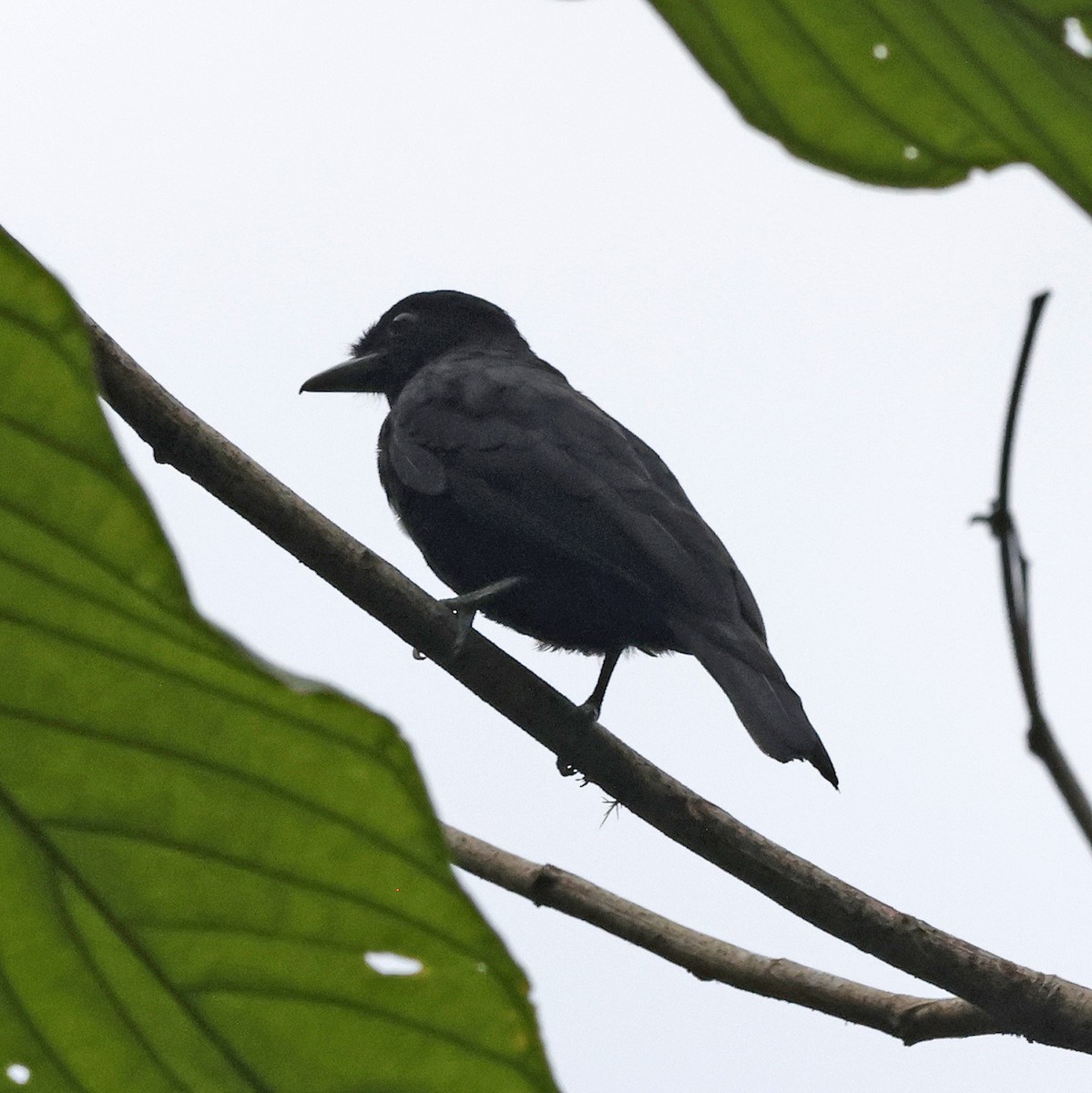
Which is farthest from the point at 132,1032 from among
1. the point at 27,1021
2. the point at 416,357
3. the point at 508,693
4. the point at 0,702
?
the point at 416,357

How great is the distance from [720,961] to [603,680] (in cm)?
155

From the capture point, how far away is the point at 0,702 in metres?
→ 0.60

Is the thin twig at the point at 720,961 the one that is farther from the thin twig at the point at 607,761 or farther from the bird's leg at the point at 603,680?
the bird's leg at the point at 603,680

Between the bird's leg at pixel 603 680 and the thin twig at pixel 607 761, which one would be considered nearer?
the thin twig at pixel 607 761

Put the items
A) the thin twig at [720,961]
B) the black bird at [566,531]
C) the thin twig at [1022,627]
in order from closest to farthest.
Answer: the thin twig at [1022,627], the thin twig at [720,961], the black bird at [566,531]

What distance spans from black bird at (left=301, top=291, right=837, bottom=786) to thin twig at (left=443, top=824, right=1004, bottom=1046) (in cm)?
78

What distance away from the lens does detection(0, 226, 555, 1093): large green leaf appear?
0.60m

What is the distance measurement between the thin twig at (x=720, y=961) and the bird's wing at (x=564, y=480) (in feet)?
3.95

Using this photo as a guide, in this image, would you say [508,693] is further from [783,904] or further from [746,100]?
[746,100]

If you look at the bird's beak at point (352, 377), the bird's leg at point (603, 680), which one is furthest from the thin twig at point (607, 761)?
the bird's beak at point (352, 377)

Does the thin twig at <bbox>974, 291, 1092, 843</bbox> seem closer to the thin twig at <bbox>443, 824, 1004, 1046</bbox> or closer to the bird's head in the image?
the thin twig at <bbox>443, 824, 1004, 1046</bbox>

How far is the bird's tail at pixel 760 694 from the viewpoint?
3188 mm

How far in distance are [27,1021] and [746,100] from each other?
50 cm

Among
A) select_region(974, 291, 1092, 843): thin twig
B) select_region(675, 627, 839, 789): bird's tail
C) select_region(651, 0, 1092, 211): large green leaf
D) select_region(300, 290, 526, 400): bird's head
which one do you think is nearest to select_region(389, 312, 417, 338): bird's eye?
select_region(300, 290, 526, 400): bird's head
